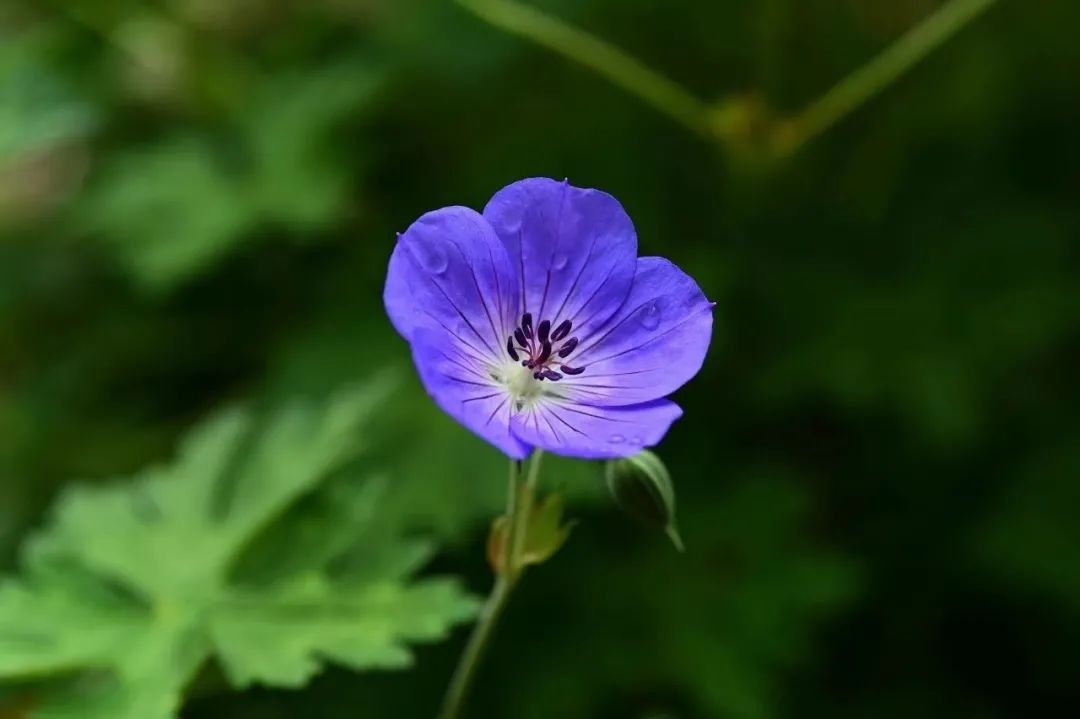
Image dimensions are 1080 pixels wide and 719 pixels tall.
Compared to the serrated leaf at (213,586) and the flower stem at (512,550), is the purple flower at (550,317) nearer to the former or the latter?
the flower stem at (512,550)

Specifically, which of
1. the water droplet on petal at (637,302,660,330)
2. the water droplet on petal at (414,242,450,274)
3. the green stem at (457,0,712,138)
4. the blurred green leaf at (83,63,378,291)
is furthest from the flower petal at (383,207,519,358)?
the blurred green leaf at (83,63,378,291)

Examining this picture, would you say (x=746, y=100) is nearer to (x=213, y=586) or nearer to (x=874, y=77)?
(x=874, y=77)

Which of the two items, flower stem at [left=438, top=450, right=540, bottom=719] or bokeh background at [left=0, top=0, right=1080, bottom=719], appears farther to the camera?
bokeh background at [left=0, top=0, right=1080, bottom=719]

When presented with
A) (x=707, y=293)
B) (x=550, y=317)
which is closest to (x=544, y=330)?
(x=550, y=317)

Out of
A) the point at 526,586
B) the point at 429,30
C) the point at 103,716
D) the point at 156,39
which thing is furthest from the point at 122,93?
the point at 103,716

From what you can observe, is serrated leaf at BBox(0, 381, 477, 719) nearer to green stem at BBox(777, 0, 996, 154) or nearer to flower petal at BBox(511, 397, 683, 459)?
flower petal at BBox(511, 397, 683, 459)

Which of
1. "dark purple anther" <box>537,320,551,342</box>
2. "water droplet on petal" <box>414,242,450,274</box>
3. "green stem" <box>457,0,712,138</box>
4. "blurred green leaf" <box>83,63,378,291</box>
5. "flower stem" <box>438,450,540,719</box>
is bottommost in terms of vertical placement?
"flower stem" <box>438,450,540,719</box>
